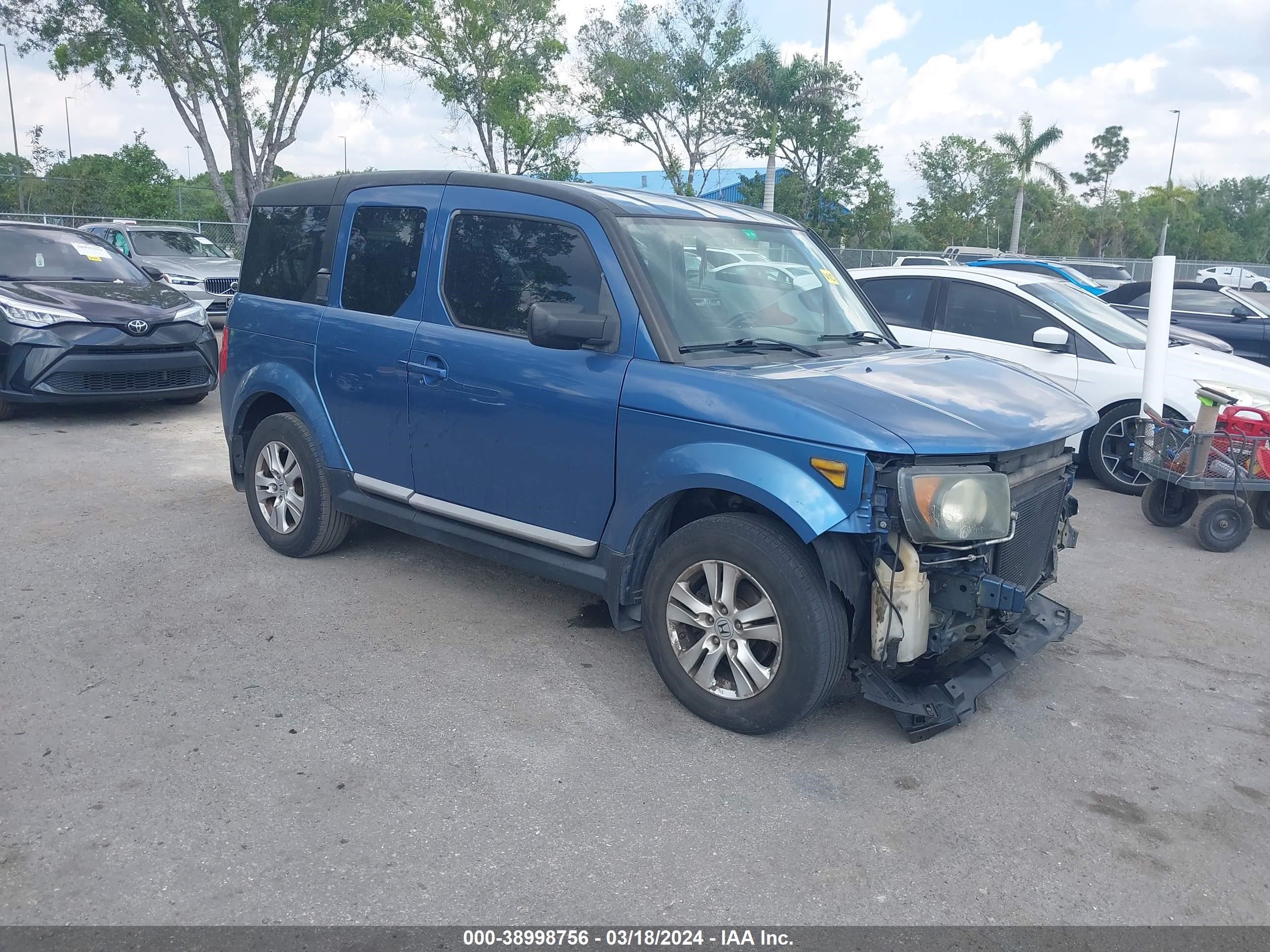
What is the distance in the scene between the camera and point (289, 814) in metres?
3.41

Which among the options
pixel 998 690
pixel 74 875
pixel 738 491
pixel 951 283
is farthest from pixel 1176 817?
pixel 951 283

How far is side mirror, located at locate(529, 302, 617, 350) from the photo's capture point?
4.16m

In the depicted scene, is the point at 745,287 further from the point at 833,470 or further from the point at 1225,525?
the point at 1225,525

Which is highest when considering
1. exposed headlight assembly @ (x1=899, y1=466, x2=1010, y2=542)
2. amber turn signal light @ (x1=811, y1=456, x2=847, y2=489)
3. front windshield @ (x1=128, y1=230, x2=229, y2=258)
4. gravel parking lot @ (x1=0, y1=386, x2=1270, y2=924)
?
front windshield @ (x1=128, y1=230, x2=229, y2=258)

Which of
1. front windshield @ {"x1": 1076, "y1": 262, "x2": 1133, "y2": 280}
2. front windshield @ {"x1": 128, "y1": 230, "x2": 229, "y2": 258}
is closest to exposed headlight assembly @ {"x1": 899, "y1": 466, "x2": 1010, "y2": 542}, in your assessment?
front windshield @ {"x1": 128, "y1": 230, "x2": 229, "y2": 258}

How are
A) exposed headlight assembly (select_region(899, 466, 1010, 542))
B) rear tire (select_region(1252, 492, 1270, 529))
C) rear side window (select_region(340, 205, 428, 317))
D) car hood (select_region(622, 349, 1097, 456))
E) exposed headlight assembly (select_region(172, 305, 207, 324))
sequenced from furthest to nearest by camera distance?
exposed headlight assembly (select_region(172, 305, 207, 324)) < rear tire (select_region(1252, 492, 1270, 529)) < rear side window (select_region(340, 205, 428, 317)) < car hood (select_region(622, 349, 1097, 456)) < exposed headlight assembly (select_region(899, 466, 1010, 542))

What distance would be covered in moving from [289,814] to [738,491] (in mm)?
1871

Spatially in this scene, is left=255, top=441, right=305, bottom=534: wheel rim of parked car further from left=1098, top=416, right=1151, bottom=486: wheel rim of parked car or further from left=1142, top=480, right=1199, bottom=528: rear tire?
left=1098, top=416, right=1151, bottom=486: wheel rim of parked car

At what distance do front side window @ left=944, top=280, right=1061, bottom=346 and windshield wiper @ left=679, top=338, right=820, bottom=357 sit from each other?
484cm

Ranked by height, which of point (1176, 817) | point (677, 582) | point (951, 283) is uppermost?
point (951, 283)

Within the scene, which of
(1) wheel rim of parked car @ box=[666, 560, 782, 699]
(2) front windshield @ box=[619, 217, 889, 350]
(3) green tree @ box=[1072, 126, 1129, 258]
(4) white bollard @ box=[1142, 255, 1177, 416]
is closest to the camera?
(1) wheel rim of parked car @ box=[666, 560, 782, 699]

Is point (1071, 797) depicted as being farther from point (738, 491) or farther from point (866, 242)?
point (866, 242)

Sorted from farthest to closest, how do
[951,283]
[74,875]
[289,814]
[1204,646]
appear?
[951,283]
[1204,646]
[289,814]
[74,875]

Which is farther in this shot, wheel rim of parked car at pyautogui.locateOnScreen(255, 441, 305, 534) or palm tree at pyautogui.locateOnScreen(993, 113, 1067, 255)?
palm tree at pyautogui.locateOnScreen(993, 113, 1067, 255)
